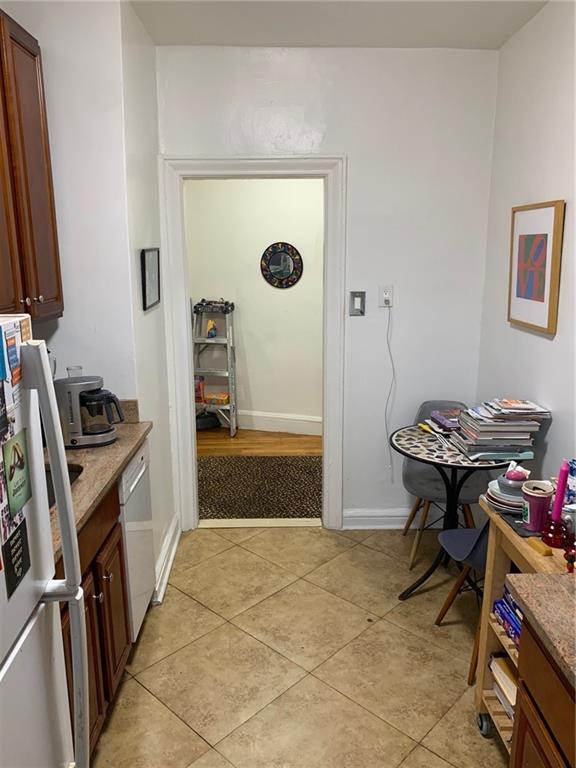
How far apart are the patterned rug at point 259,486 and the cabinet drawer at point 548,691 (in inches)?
90.3

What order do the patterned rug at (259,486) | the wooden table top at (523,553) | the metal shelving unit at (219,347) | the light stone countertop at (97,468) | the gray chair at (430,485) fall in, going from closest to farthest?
the wooden table top at (523,553) < the light stone countertop at (97,468) < the gray chair at (430,485) < the patterned rug at (259,486) < the metal shelving unit at (219,347)

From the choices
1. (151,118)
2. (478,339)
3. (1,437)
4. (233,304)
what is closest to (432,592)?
(478,339)

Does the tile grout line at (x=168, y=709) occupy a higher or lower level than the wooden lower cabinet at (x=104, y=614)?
lower

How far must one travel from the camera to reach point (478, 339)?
323 centimetres

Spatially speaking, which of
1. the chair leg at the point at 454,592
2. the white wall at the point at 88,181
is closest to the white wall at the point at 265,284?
the white wall at the point at 88,181

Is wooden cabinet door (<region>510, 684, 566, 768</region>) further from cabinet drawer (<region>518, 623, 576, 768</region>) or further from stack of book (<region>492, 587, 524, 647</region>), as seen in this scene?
stack of book (<region>492, 587, 524, 647</region>)

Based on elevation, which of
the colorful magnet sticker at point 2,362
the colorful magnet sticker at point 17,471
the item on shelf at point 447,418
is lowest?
the item on shelf at point 447,418

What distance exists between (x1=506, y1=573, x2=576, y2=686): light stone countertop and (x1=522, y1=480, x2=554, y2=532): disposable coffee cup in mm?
301

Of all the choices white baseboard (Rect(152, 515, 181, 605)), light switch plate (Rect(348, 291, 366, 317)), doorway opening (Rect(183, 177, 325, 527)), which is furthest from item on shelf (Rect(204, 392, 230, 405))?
light switch plate (Rect(348, 291, 366, 317))

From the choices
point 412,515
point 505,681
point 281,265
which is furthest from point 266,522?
point 281,265

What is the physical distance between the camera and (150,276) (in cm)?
275

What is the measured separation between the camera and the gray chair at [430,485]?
114 inches

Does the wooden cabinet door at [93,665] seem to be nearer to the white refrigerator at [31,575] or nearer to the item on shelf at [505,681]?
the white refrigerator at [31,575]

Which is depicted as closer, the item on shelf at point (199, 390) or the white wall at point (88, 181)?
the white wall at point (88, 181)
